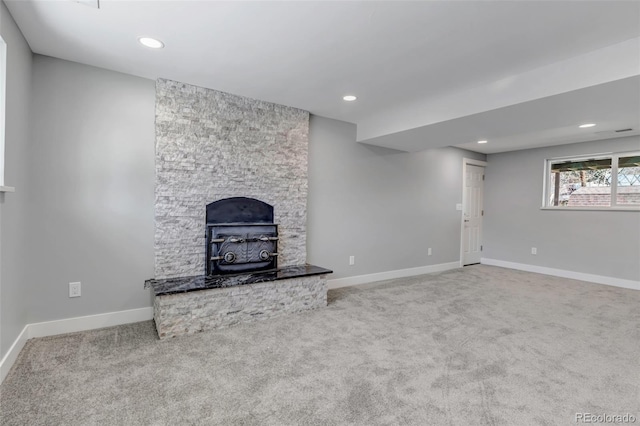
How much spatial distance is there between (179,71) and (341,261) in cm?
294

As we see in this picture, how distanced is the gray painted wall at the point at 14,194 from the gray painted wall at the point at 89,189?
118 mm

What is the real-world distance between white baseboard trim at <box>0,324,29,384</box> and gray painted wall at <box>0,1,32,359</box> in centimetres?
4

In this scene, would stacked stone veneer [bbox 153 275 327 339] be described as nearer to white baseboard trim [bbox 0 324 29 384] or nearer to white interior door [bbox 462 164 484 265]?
white baseboard trim [bbox 0 324 29 384]

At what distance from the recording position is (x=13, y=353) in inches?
85.0

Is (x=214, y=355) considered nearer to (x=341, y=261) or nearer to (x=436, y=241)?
(x=341, y=261)

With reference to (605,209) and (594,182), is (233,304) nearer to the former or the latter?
(605,209)

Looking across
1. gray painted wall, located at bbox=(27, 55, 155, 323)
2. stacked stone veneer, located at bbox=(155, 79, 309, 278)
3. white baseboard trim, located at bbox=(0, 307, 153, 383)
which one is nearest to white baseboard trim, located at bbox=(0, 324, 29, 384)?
white baseboard trim, located at bbox=(0, 307, 153, 383)

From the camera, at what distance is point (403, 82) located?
298 centimetres

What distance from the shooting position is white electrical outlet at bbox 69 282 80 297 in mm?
2709

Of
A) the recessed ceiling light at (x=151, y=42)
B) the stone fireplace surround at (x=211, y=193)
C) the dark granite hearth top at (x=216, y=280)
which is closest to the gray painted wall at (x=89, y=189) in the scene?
the stone fireplace surround at (x=211, y=193)

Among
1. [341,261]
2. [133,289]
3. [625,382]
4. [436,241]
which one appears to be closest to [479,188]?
[436,241]

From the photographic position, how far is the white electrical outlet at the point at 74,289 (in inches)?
107

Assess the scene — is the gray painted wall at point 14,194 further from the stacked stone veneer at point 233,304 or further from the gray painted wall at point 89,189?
the stacked stone veneer at point 233,304

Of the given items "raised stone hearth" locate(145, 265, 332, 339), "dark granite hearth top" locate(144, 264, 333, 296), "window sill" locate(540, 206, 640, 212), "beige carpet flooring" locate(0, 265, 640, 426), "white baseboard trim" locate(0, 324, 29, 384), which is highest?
"window sill" locate(540, 206, 640, 212)
